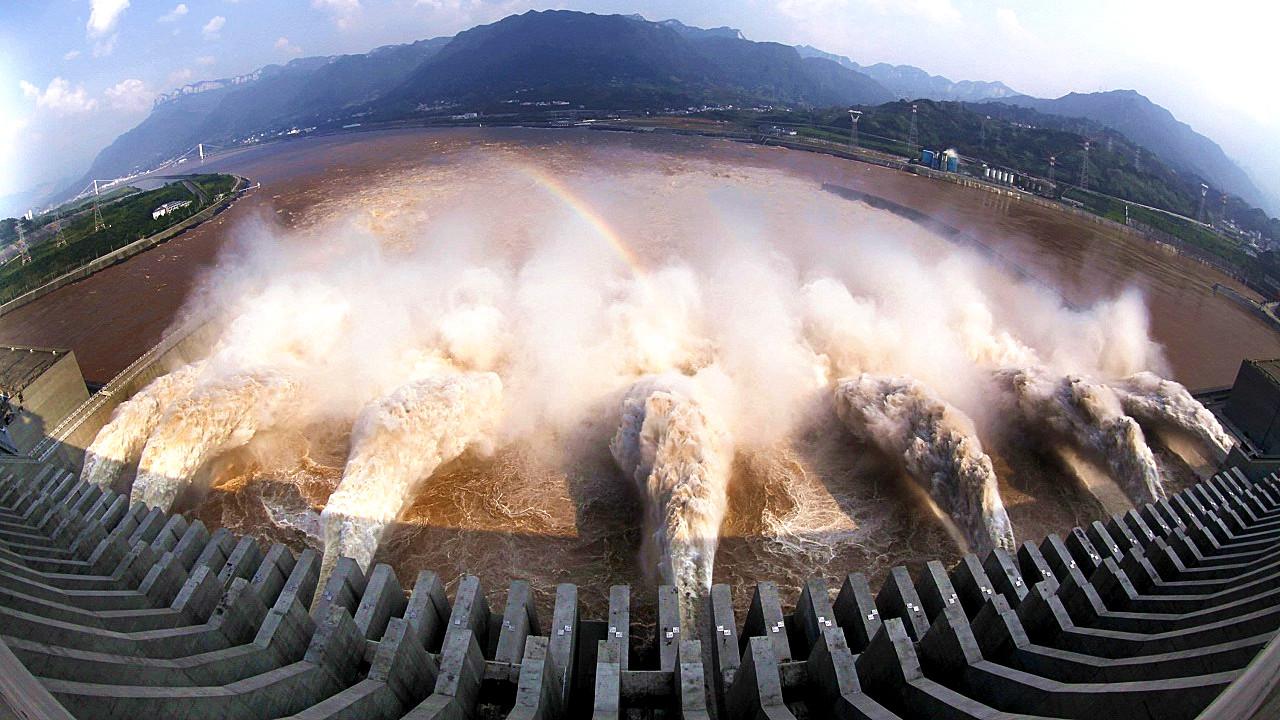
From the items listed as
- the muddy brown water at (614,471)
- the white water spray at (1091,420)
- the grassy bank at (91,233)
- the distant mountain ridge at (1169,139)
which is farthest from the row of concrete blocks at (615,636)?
the distant mountain ridge at (1169,139)

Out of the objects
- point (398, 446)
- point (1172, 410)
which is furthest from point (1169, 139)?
point (398, 446)

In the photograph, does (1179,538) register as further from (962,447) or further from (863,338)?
(863,338)

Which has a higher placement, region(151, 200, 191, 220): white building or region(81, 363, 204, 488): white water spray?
region(151, 200, 191, 220): white building

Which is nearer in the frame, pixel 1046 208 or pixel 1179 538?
pixel 1179 538

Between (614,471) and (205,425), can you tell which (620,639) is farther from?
(205,425)

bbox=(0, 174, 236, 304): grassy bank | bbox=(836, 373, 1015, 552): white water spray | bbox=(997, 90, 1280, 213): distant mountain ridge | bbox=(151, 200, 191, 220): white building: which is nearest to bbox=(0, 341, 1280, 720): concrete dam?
bbox=(836, 373, 1015, 552): white water spray

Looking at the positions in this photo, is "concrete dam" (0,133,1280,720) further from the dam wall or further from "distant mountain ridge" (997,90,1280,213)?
"distant mountain ridge" (997,90,1280,213)

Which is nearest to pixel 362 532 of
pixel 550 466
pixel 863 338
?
pixel 550 466
